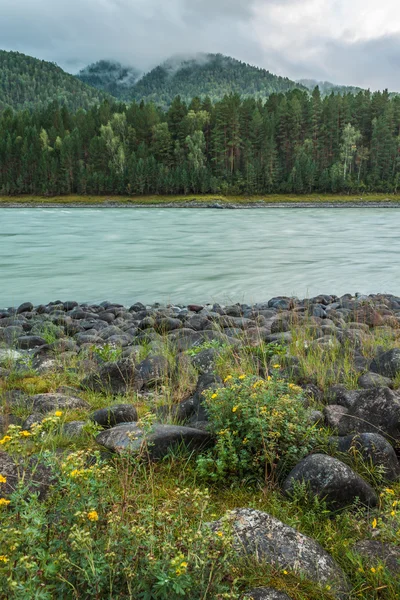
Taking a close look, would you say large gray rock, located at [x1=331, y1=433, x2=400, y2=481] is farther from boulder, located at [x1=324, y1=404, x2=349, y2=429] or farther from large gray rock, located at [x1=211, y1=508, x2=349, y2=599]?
large gray rock, located at [x1=211, y1=508, x2=349, y2=599]

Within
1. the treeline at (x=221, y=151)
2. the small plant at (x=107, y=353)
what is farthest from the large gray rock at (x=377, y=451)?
the treeline at (x=221, y=151)

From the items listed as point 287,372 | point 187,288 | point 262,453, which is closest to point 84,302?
point 187,288

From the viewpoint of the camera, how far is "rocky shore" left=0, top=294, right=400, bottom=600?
135 inches

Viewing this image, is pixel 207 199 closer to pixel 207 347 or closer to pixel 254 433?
pixel 207 347

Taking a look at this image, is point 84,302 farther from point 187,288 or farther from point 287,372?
point 287,372

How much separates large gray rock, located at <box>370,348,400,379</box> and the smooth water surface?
1165 cm

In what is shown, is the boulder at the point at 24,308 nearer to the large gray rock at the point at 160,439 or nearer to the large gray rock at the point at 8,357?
the large gray rock at the point at 8,357

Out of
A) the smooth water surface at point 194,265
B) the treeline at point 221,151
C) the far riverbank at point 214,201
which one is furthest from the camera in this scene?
the treeline at point 221,151

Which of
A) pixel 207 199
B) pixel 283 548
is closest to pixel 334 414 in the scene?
pixel 283 548

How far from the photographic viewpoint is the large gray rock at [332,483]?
403 centimetres

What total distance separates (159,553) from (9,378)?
17.9 ft

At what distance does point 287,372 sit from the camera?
6770mm

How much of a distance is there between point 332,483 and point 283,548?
2.81ft

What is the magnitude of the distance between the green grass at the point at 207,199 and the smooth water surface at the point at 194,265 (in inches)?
2453
